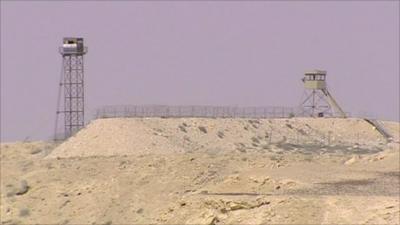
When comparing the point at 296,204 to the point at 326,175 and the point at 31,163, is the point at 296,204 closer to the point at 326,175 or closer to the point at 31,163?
the point at 326,175

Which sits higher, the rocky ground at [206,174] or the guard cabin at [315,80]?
the guard cabin at [315,80]

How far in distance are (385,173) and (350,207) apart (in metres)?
12.7

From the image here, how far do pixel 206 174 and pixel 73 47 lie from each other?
2375 centimetres

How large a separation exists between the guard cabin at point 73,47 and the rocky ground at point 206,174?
6579 mm

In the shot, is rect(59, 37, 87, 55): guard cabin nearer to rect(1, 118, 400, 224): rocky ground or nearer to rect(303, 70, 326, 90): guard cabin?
rect(1, 118, 400, 224): rocky ground

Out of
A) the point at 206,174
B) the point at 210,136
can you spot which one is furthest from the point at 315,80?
the point at 206,174

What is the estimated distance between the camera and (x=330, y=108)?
101 meters

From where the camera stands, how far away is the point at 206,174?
215 feet

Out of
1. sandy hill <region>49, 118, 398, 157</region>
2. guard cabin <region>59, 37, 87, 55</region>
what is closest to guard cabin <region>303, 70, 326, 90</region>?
sandy hill <region>49, 118, 398, 157</region>

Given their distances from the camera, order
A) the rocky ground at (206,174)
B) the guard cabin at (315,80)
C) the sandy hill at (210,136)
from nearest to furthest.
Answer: the rocky ground at (206,174) < the sandy hill at (210,136) < the guard cabin at (315,80)

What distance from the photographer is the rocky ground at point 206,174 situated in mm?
42656

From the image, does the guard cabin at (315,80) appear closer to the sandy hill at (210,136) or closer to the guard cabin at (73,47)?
the sandy hill at (210,136)

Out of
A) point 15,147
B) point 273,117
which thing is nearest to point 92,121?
point 15,147

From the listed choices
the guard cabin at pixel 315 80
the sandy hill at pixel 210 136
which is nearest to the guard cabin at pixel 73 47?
the sandy hill at pixel 210 136
